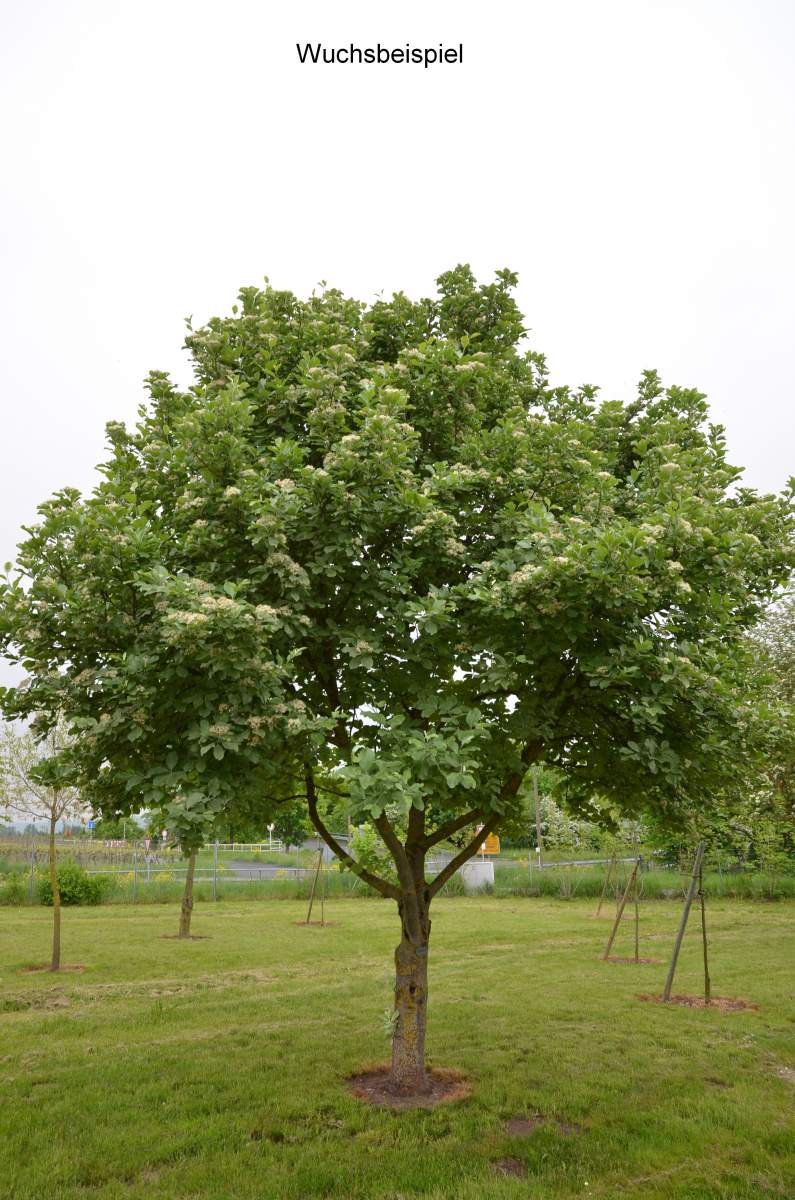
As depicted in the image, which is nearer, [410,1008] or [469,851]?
[410,1008]

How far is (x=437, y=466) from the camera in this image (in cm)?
818

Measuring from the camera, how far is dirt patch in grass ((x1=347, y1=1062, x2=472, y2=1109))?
29.2ft

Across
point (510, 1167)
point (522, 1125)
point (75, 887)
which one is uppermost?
point (510, 1167)

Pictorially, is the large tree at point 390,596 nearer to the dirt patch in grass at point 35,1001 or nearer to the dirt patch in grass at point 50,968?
the dirt patch in grass at point 35,1001

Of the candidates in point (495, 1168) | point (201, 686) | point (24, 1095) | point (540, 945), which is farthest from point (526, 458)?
point (540, 945)

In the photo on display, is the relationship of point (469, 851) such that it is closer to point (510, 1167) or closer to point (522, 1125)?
point (522, 1125)

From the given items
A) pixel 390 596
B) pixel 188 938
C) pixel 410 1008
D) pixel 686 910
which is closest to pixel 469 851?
pixel 410 1008

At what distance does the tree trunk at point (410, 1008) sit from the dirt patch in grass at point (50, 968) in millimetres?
10357

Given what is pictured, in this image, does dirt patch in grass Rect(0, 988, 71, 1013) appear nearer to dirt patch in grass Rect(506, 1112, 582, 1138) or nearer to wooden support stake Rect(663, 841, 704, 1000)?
dirt patch in grass Rect(506, 1112, 582, 1138)

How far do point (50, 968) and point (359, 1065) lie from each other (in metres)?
9.66

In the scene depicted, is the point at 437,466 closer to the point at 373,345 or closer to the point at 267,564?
the point at 267,564

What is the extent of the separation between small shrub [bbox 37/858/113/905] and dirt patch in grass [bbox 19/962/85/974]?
13.6 meters

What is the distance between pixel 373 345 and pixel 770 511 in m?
5.07

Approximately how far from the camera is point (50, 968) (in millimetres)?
17047
